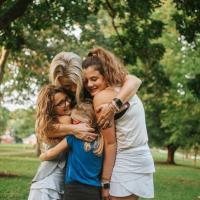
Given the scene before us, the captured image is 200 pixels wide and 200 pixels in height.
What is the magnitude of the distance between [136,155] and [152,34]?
12293 millimetres

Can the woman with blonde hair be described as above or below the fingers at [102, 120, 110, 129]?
above

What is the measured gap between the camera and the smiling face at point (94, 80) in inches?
169

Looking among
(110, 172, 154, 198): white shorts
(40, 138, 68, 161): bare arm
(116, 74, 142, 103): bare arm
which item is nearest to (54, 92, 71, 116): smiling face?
(40, 138, 68, 161): bare arm

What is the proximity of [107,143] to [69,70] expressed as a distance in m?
0.66

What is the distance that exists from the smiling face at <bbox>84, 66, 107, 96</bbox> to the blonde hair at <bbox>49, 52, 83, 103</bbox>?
7cm

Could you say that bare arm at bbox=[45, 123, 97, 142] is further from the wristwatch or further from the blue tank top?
the wristwatch

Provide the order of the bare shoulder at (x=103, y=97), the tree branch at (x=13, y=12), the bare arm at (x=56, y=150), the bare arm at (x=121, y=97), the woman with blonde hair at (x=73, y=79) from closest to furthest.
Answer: the bare arm at (x=121, y=97)
the bare shoulder at (x=103, y=97)
the woman with blonde hair at (x=73, y=79)
the bare arm at (x=56, y=150)
the tree branch at (x=13, y=12)

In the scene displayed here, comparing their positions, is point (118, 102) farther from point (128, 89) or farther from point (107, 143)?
point (107, 143)

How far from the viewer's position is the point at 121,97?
13.9 feet

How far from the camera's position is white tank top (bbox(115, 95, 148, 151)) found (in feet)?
14.0

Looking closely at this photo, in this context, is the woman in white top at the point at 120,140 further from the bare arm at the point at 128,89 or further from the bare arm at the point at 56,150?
the bare arm at the point at 56,150

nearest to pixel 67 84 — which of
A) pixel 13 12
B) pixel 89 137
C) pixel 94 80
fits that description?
pixel 94 80

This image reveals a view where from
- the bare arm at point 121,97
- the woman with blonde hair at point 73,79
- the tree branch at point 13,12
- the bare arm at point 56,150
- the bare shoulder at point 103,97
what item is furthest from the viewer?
the tree branch at point 13,12

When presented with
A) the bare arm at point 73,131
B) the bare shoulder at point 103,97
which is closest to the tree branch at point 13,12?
the bare arm at point 73,131
